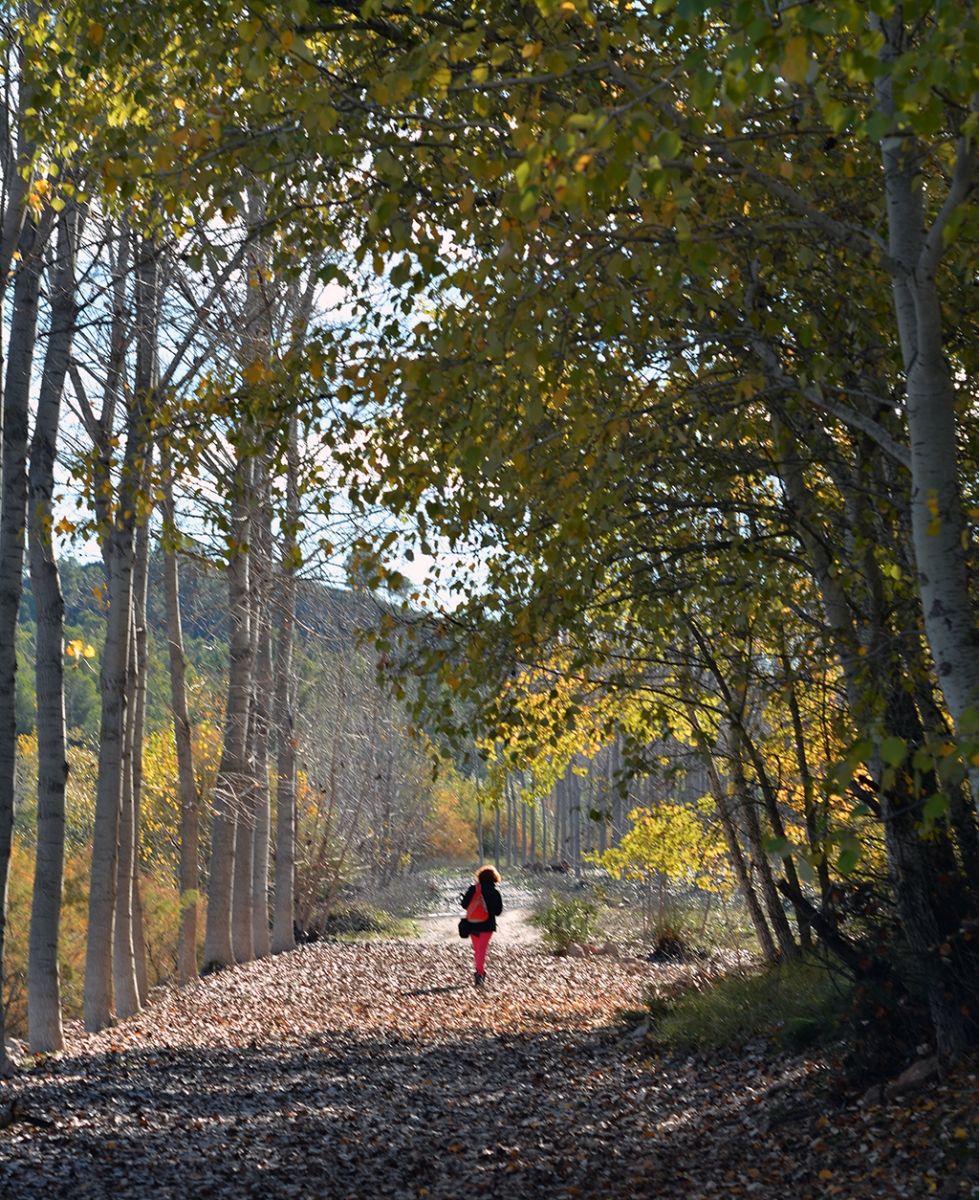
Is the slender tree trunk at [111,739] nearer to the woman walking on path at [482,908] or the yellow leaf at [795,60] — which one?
the woman walking on path at [482,908]

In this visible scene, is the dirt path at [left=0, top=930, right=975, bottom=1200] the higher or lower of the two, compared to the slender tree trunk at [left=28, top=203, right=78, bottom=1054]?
lower

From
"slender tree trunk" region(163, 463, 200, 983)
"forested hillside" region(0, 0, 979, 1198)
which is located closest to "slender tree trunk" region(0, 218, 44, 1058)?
"forested hillside" region(0, 0, 979, 1198)

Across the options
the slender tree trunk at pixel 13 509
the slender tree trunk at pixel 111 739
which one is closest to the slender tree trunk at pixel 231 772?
the slender tree trunk at pixel 111 739

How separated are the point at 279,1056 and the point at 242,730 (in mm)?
6322

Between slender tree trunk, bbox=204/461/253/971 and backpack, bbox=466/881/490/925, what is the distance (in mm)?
3688

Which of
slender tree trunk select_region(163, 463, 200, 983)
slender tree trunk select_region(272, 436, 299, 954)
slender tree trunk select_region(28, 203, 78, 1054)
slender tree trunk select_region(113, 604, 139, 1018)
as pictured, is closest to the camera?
slender tree trunk select_region(28, 203, 78, 1054)

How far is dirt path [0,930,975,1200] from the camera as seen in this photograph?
591 cm

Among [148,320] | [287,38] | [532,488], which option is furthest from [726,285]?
[148,320]

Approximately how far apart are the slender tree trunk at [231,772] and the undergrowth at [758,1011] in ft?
24.1

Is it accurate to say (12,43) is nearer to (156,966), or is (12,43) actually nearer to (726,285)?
(726,285)

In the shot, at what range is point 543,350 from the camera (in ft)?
13.9

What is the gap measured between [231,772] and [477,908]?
13.6 feet

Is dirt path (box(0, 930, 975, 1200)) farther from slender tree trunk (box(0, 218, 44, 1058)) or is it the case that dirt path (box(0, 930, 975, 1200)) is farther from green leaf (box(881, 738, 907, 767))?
green leaf (box(881, 738, 907, 767))

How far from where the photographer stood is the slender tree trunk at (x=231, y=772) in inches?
624
